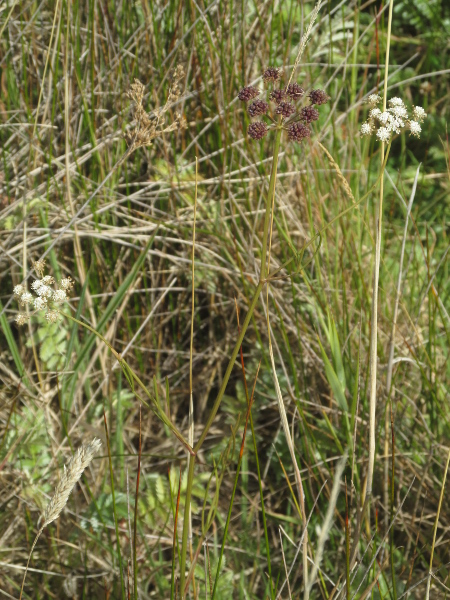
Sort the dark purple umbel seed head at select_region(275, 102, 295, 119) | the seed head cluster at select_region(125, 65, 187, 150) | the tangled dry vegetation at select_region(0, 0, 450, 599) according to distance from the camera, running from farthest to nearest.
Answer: the tangled dry vegetation at select_region(0, 0, 450, 599), the seed head cluster at select_region(125, 65, 187, 150), the dark purple umbel seed head at select_region(275, 102, 295, 119)

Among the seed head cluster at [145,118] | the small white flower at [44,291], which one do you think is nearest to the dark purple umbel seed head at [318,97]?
the seed head cluster at [145,118]

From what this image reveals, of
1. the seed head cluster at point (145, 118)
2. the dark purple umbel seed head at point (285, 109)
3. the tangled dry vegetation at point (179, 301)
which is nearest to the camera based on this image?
the dark purple umbel seed head at point (285, 109)

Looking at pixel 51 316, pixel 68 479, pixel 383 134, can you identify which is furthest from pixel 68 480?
pixel 383 134

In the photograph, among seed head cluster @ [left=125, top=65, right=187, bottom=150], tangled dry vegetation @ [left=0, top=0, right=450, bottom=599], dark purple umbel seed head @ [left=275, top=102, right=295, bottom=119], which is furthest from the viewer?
tangled dry vegetation @ [left=0, top=0, right=450, bottom=599]

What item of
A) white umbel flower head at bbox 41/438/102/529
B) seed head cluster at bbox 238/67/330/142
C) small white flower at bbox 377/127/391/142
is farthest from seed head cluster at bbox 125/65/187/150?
white umbel flower head at bbox 41/438/102/529

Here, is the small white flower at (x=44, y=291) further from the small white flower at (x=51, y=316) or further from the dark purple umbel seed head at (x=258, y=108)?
the dark purple umbel seed head at (x=258, y=108)

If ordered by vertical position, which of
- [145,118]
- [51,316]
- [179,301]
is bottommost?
[179,301]

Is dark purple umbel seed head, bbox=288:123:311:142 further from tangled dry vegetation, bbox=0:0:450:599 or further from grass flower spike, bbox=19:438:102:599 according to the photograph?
tangled dry vegetation, bbox=0:0:450:599

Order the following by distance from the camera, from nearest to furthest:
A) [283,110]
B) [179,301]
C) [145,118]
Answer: [283,110] < [145,118] < [179,301]

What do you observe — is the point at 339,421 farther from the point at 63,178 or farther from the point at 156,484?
the point at 63,178

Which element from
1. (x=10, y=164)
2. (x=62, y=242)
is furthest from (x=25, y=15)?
(x=62, y=242)

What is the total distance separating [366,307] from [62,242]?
0.96m

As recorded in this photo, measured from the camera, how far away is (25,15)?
2102mm

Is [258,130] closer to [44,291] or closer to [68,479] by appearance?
[44,291]
